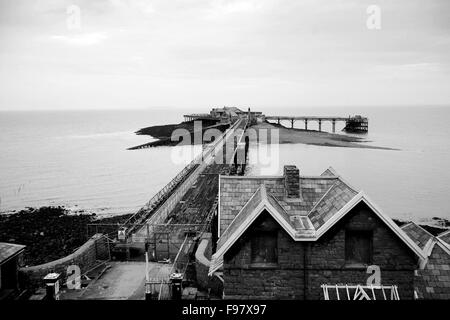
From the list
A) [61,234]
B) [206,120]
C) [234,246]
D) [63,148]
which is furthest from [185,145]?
[234,246]

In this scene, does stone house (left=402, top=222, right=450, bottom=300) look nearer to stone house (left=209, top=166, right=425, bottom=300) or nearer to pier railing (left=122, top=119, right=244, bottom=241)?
stone house (left=209, top=166, right=425, bottom=300)

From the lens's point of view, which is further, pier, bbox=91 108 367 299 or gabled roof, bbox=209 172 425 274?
pier, bbox=91 108 367 299

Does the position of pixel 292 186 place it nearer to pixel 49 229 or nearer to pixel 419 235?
pixel 419 235

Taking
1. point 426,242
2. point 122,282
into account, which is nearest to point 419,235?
point 426,242

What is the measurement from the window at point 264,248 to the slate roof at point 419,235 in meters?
4.76

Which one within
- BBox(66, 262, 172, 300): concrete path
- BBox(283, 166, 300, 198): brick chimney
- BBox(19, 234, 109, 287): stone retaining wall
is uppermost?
BBox(283, 166, 300, 198): brick chimney

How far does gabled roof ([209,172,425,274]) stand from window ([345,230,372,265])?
0.73m

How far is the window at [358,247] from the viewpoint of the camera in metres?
11.3

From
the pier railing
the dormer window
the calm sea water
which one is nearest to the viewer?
the dormer window

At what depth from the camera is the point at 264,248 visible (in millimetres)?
11438

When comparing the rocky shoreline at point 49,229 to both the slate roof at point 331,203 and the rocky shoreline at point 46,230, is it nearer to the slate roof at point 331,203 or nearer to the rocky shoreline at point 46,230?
the rocky shoreline at point 46,230

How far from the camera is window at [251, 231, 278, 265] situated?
11.3 meters

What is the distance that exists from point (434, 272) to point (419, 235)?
71.6 inches

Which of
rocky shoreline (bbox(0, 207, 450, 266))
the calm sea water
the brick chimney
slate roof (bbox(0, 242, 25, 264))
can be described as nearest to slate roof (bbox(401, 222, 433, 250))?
the brick chimney
